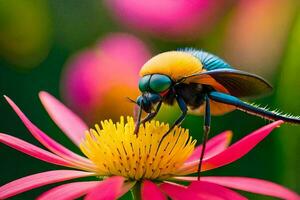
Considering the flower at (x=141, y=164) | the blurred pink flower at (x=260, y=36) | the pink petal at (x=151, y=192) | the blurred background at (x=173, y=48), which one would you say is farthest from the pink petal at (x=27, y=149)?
the blurred pink flower at (x=260, y=36)

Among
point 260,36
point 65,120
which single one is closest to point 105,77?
point 260,36

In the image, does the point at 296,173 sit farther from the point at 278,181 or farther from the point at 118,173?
the point at 118,173

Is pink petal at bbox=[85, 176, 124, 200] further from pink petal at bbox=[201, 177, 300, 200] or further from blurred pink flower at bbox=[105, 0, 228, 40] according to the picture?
blurred pink flower at bbox=[105, 0, 228, 40]

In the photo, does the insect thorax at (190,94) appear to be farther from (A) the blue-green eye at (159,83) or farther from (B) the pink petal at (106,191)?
(B) the pink petal at (106,191)

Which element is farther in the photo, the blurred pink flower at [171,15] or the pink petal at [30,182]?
the blurred pink flower at [171,15]

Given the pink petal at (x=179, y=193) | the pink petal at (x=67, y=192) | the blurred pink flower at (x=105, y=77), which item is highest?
the blurred pink flower at (x=105, y=77)

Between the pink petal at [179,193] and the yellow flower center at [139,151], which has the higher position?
the yellow flower center at [139,151]

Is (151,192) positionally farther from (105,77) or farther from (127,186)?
(105,77)

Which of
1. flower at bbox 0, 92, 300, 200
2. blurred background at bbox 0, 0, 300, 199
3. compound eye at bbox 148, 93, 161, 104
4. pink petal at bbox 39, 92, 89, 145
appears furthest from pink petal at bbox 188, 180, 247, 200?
blurred background at bbox 0, 0, 300, 199
